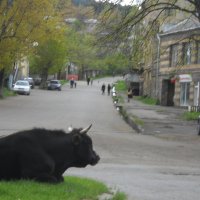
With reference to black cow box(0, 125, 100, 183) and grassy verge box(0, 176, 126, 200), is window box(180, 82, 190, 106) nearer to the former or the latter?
black cow box(0, 125, 100, 183)

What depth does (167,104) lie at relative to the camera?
61406 millimetres

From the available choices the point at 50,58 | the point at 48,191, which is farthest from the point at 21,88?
the point at 48,191

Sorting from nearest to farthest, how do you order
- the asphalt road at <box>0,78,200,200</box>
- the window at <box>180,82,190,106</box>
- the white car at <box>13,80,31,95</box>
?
the asphalt road at <box>0,78,200,200</box> → the window at <box>180,82,190,106</box> → the white car at <box>13,80,31,95</box>

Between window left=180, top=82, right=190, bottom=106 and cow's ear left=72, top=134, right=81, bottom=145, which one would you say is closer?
cow's ear left=72, top=134, right=81, bottom=145

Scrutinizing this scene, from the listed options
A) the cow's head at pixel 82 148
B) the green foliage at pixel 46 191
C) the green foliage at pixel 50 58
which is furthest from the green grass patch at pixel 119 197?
the green foliage at pixel 50 58

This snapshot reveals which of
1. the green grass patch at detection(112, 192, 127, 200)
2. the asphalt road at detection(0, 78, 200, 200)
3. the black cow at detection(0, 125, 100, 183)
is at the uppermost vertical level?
the black cow at detection(0, 125, 100, 183)

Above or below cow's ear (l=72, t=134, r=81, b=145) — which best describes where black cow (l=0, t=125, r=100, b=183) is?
below

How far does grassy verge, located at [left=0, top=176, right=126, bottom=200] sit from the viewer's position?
24.5ft

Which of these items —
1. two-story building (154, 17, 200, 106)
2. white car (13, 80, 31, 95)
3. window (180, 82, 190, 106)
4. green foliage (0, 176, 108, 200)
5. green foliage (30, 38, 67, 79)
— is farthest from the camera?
green foliage (30, 38, 67, 79)

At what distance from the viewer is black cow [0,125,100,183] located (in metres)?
8.55

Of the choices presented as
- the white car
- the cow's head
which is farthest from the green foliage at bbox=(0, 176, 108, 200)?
the white car

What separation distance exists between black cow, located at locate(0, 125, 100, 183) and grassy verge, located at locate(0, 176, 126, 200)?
0.23 meters

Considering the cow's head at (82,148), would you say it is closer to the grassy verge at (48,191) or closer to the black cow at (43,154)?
the black cow at (43,154)

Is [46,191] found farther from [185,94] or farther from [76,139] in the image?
[185,94]
